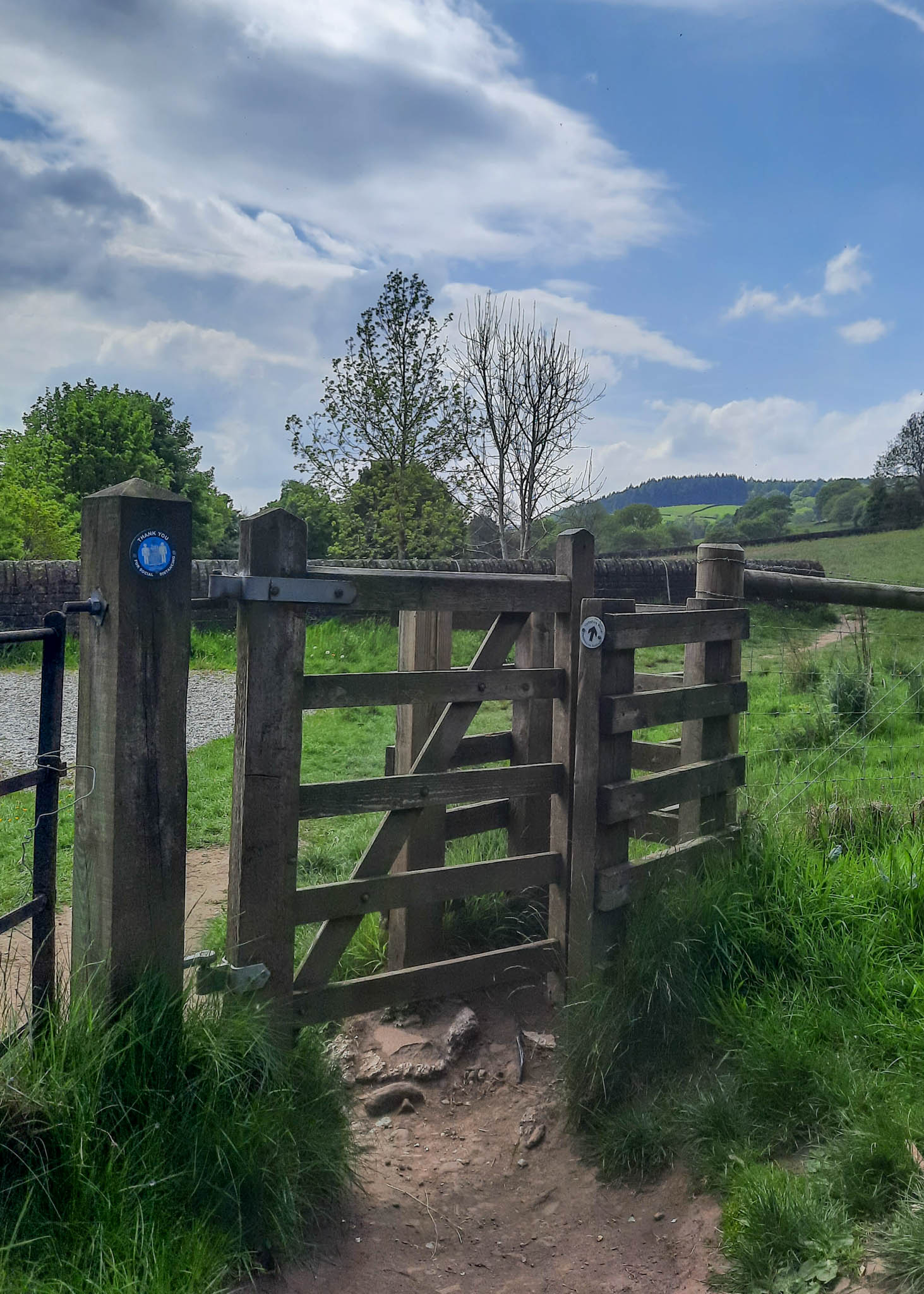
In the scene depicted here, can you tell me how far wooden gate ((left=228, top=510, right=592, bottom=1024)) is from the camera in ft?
11.0

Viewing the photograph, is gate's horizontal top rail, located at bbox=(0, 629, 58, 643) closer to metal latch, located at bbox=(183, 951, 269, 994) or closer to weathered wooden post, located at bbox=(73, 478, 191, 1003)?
weathered wooden post, located at bbox=(73, 478, 191, 1003)

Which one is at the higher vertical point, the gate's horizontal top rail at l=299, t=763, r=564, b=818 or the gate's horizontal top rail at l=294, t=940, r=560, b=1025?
the gate's horizontal top rail at l=299, t=763, r=564, b=818

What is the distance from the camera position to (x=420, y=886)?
3.89 metres

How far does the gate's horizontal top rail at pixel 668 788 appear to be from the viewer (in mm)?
4180

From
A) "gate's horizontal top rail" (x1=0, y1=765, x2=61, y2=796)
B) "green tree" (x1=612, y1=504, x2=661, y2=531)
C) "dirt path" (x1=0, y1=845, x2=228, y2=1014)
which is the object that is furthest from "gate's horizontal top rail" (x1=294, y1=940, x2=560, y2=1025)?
"green tree" (x1=612, y1=504, x2=661, y2=531)

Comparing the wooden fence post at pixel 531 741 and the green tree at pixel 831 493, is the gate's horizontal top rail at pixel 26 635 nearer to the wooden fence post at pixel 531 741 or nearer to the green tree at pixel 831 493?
the wooden fence post at pixel 531 741

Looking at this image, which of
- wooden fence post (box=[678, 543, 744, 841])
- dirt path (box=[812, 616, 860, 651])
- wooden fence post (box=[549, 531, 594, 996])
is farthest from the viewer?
dirt path (box=[812, 616, 860, 651])

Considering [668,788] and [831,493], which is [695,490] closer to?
[831,493]

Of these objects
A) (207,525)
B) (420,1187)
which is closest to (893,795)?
(420,1187)

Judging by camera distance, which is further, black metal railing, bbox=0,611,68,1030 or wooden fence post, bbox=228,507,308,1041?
wooden fence post, bbox=228,507,308,1041

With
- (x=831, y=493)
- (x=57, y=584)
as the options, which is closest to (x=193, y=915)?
(x=57, y=584)

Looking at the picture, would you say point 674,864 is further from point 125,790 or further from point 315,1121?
point 125,790

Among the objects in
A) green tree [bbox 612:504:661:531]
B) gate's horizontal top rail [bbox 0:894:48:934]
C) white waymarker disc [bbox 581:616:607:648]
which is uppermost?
green tree [bbox 612:504:661:531]

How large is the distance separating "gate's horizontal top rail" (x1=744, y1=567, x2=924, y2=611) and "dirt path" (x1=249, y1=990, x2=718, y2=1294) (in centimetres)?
259
